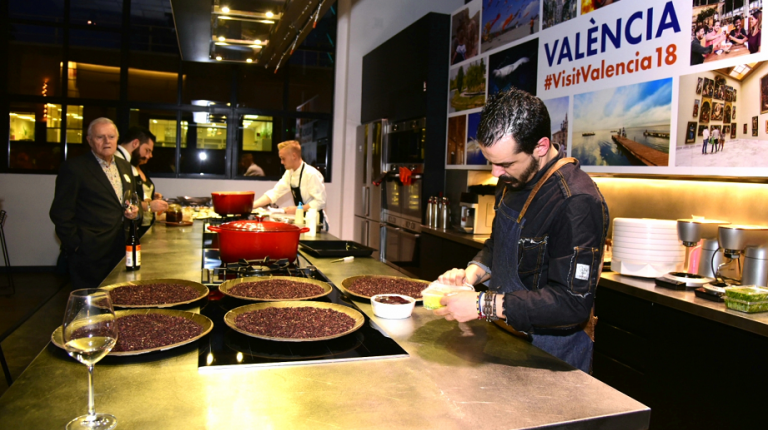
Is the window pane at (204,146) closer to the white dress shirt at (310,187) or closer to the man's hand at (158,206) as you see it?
the white dress shirt at (310,187)

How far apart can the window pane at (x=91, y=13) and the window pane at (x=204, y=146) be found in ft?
5.22

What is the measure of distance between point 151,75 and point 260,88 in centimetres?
148

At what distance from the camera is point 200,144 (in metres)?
7.88

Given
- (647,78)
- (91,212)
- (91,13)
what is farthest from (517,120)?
(91,13)

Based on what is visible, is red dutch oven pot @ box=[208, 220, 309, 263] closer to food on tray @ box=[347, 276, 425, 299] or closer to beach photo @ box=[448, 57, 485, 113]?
food on tray @ box=[347, 276, 425, 299]

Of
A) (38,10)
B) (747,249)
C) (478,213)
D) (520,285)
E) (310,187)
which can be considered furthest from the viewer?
(38,10)

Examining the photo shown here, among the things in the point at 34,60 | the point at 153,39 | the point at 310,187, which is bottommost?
the point at 310,187

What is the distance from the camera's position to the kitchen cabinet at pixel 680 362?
2229mm

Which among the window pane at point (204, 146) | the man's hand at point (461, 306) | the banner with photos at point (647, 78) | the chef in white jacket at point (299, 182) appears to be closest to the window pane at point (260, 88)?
the window pane at point (204, 146)

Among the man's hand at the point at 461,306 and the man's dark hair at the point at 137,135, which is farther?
the man's dark hair at the point at 137,135

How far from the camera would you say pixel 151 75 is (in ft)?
25.2

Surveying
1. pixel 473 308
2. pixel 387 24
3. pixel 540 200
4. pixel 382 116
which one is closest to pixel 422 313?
pixel 473 308

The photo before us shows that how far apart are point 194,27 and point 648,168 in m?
2.81

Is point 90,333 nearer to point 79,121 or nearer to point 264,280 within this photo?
point 264,280
